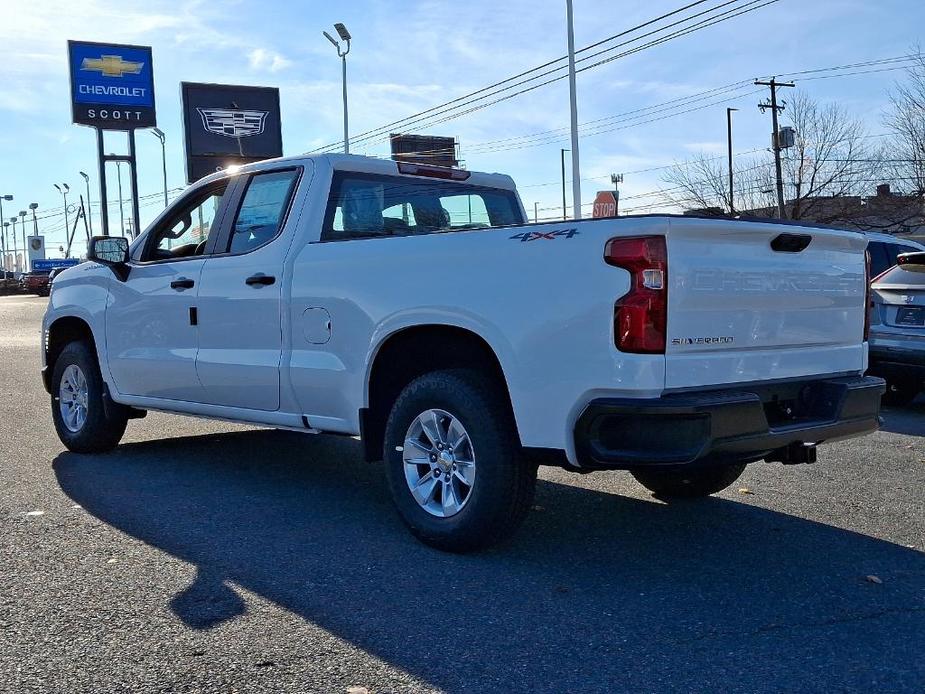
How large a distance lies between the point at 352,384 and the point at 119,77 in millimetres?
44424

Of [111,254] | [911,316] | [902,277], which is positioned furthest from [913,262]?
[111,254]

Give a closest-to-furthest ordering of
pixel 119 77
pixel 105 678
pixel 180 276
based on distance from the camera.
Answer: pixel 105 678, pixel 180 276, pixel 119 77

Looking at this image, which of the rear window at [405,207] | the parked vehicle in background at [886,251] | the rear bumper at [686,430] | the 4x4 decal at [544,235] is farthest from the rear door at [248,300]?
the parked vehicle in background at [886,251]

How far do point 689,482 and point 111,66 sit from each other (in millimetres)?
44885

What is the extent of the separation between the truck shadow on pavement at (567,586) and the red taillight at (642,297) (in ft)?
3.45

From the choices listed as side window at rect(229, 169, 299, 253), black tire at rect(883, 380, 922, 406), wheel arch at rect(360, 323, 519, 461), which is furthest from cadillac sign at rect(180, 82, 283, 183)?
wheel arch at rect(360, 323, 519, 461)

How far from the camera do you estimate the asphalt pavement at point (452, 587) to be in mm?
3291

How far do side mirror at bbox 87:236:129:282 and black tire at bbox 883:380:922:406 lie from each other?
7.14 metres

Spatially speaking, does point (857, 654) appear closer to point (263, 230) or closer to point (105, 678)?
point (105, 678)

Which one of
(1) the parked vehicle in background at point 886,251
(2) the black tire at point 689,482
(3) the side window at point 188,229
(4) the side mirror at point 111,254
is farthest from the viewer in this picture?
(1) the parked vehicle in background at point 886,251

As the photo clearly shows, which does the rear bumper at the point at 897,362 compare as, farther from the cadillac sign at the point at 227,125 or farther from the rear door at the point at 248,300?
the cadillac sign at the point at 227,125

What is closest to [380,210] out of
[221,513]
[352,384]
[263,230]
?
[263,230]

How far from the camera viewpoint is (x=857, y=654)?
3414mm

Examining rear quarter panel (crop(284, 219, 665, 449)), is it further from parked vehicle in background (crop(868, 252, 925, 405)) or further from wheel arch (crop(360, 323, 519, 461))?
parked vehicle in background (crop(868, 252, 925, 405))
